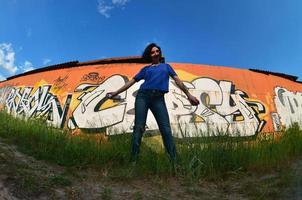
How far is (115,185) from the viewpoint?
472 cm

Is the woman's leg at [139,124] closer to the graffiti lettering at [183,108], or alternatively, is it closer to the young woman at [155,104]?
the young woman at [155,104]

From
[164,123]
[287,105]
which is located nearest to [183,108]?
[287,105]

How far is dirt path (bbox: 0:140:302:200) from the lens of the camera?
4.11 meters

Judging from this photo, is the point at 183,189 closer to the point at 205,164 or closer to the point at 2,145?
the point at 205,164

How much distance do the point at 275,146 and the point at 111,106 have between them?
32.7ft

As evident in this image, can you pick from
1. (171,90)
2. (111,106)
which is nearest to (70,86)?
(111,106)

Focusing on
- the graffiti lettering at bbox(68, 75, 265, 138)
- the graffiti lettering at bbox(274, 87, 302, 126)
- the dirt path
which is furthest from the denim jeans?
the graffiti lettering at bbox(274, 87, 302, 126)

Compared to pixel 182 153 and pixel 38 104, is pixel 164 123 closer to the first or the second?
pixel 182 153

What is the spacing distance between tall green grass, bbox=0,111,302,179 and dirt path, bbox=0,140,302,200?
186 millimetres

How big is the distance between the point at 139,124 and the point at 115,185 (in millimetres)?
1080

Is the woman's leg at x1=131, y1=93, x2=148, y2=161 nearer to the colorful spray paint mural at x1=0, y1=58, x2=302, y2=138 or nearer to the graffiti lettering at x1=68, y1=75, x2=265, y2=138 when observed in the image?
the colorful spray paint mural at x1=0, y1=58, x2=302, y2=138

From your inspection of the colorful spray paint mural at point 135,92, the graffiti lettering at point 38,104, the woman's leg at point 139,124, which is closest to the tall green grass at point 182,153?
the woman's leg at point 139,124

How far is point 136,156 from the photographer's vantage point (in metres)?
5.43

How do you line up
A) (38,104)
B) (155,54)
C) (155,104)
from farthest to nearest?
(38,104)
(155,54)
(155,104)
